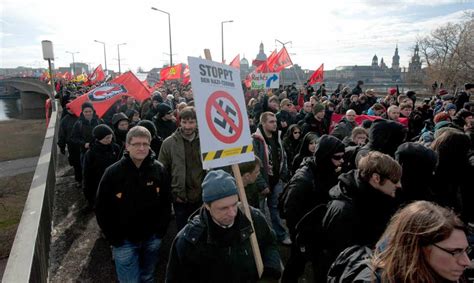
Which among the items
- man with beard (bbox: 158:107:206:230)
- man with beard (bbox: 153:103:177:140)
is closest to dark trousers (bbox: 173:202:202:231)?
man with beard (bbox: 158:107:206:230)

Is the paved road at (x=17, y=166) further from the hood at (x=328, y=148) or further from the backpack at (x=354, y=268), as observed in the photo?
the backpack at (x=354, y=268)

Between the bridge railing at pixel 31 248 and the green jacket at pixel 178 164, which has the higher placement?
the green jacket at pixel 178 164

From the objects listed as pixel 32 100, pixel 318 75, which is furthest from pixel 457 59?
pixel 32 100

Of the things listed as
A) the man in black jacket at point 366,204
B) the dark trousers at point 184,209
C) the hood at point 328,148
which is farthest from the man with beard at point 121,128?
the man in black jacket at point 366,204

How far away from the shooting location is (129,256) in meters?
3.54

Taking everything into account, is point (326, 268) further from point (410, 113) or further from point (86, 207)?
point (410, 113)

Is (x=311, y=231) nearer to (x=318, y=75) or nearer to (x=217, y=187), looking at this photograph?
(x=217, y=187)

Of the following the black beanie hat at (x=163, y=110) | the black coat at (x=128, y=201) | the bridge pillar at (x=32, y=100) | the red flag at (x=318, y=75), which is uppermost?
the red flag at (x=318, y=75)

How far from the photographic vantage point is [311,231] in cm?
318

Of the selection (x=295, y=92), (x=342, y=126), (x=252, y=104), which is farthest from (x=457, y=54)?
(x=342, y=126)

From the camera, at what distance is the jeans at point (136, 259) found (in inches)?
138

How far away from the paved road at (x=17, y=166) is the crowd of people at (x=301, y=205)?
16642 mm

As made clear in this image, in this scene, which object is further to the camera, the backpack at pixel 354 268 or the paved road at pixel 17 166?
the paved road at pixel 17 166

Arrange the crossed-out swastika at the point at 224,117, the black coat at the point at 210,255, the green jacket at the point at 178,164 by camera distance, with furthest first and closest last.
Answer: the green jacket at the point at 178,164 → the crossed-out swastika at the point at 224,117 → the black coat at the point at 210,255
